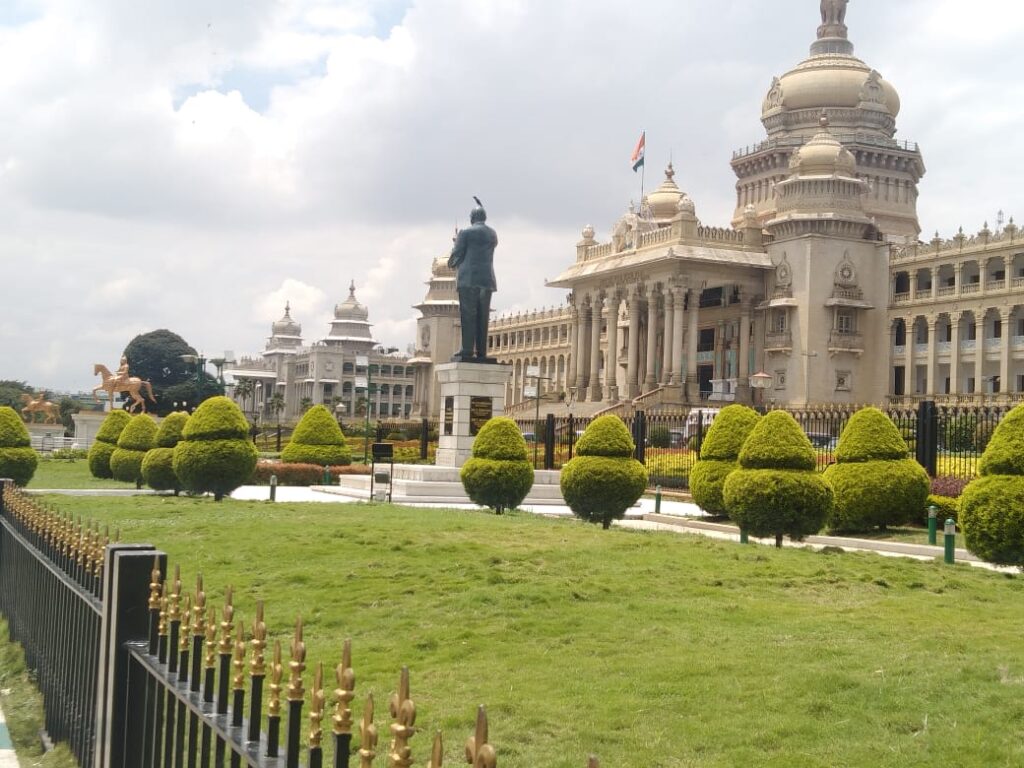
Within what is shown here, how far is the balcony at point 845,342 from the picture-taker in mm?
58781

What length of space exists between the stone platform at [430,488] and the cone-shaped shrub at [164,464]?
Result: 4.54m

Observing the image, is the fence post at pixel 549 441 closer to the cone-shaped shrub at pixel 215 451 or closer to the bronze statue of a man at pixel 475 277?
the bronze statue of a man at pixel 475 277

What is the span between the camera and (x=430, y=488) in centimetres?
2783

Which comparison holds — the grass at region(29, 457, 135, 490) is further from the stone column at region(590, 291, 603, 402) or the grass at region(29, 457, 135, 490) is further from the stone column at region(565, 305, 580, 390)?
the stone column at region(565, 305, 580, 390)

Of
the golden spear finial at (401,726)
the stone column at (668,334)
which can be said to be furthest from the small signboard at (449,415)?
the stone column at (668,334)

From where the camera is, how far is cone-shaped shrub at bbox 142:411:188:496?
26.3 m

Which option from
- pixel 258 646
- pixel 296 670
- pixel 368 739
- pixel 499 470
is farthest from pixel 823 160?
pixel 368 739

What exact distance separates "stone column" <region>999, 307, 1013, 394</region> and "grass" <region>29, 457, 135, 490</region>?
133 ft

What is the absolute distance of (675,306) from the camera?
59094 millimetres

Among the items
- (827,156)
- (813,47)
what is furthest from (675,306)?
(813,47)

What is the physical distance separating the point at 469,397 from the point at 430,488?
7.89 feet

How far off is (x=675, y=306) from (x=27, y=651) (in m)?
52.2

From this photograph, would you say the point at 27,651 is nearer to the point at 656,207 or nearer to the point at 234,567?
the point at 234,567

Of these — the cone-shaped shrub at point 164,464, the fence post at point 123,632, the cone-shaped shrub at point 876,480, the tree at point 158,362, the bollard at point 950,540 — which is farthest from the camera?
the tree at point 158,362
